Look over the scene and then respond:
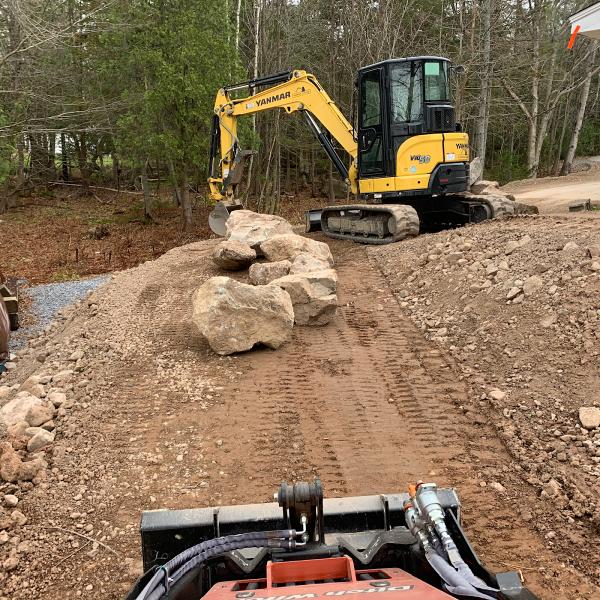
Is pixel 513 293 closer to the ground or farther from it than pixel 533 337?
farther from it

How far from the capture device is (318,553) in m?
2.08

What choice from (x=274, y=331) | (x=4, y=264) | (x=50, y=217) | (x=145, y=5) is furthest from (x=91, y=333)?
(x=50, y=217)

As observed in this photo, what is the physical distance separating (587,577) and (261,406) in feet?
8.94

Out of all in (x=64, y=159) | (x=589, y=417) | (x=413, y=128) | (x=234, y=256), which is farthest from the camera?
(x=64, y=159)

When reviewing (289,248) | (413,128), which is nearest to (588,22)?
(413,128)

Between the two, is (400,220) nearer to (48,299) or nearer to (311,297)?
(311,297)

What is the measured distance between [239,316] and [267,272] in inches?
83.7

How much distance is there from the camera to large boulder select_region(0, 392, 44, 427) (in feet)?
15.4

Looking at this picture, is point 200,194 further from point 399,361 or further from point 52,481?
point 52,481

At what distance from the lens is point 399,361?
594 cm

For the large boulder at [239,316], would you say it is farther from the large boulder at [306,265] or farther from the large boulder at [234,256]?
the large boulder at [234,256]

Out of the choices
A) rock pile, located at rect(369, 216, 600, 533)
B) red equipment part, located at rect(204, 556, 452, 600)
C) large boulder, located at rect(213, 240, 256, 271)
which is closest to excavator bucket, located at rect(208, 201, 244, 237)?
large boulder, located at rect(213, 240, 256, 271)

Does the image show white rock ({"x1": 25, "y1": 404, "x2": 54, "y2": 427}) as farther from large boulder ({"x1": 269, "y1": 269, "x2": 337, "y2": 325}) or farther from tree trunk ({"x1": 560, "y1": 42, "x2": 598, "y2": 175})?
tree trunk ({"x1": 560, "y1": 42, "x2": 598, "y2": 175})

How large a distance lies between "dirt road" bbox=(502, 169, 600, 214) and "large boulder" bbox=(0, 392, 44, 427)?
35.0ft
